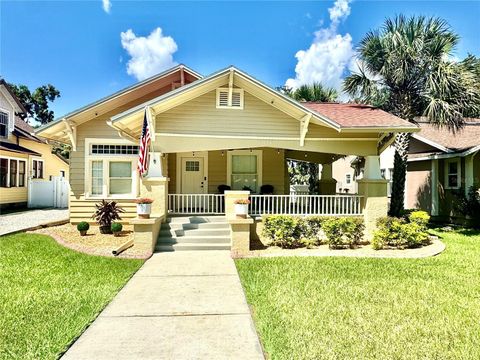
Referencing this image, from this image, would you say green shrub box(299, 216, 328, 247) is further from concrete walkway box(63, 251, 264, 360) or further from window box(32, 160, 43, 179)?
window box(32, 160, 43, 179)

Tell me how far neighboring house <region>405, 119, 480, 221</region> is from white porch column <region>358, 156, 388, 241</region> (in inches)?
216

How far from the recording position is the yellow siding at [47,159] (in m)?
21.5

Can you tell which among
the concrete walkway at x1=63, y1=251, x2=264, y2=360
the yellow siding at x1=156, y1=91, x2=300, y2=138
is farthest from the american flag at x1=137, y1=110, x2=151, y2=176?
the concrete walkway at x1=63, y1=251, x2=264, y2=360

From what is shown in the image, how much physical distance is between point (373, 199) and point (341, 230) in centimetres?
188

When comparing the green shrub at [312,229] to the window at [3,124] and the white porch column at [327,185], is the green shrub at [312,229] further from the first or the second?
the window at [3,124]

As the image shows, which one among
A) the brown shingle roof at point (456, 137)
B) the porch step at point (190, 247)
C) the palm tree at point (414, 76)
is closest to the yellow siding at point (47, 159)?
the porch step at point (190, 247)

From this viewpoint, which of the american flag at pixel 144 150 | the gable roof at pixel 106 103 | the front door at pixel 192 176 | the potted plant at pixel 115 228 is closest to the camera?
the american flag at pixel 144 150

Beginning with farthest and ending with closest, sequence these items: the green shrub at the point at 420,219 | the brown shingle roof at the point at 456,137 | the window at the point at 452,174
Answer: the window at the point at 452,174
the brown shingle roof at the point at 456,137
the green shrub at the point at 420,219

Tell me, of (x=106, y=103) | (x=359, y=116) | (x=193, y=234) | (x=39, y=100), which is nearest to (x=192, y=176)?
(x=193, y=234)

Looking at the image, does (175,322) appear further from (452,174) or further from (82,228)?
(452,174)

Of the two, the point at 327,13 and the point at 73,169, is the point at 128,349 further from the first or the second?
the point at 327,13

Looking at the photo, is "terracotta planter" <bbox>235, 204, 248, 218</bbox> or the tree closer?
"terracotta planter" <bbox>235, 204, 248, 218</bbox>

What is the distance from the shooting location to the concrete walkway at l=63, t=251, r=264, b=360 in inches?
148

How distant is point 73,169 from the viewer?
12352 mm
